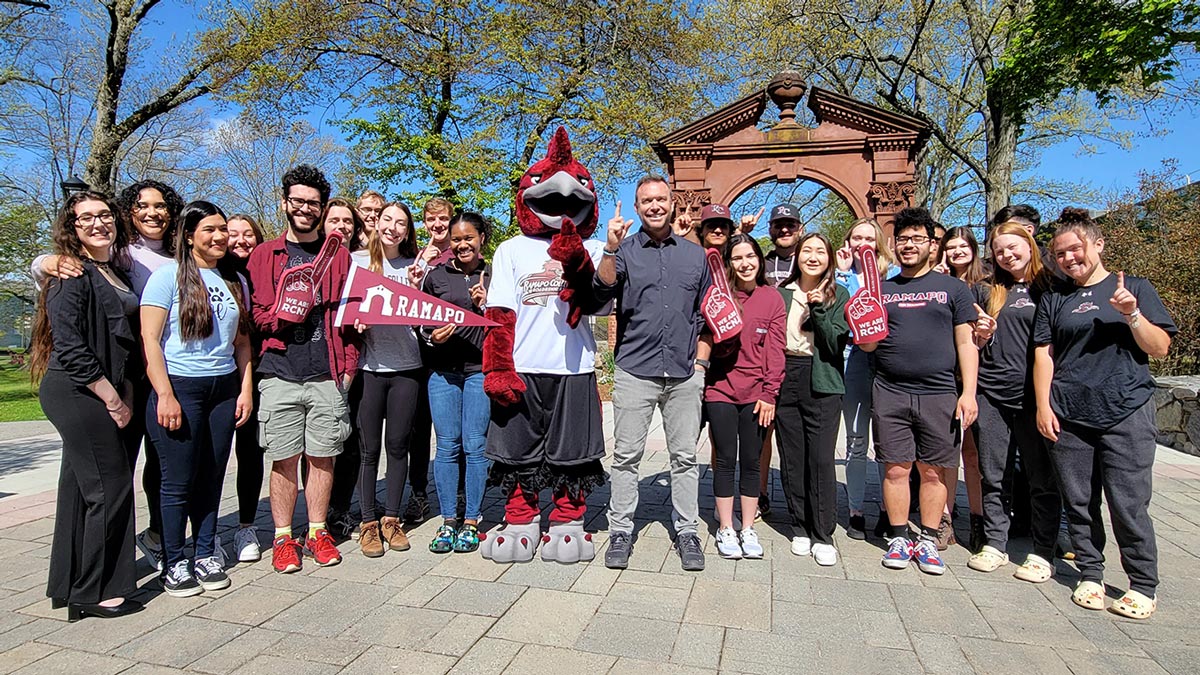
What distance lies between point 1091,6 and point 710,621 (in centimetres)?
1005

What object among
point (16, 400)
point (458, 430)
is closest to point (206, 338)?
point (458, 430)

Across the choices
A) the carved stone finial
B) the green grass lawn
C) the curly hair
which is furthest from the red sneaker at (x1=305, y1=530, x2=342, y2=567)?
the carved stone finial

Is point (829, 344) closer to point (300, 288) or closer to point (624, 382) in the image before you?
point (624, 382)

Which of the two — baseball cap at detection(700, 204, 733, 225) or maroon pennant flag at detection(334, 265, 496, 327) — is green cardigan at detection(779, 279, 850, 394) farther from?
maroon pennant flag at detection(334, 265, 496, 327)

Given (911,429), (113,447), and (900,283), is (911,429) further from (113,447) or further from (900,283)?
(113,447)

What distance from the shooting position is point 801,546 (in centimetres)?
396

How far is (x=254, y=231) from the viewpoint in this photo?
4.09 m

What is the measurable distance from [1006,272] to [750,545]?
2.30 meters

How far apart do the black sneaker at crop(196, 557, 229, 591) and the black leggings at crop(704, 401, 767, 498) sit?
2800 millimetres

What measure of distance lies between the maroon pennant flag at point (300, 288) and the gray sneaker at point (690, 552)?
2.53m

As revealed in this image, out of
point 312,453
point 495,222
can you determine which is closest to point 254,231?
point 312,453

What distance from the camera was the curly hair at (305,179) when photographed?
378cm

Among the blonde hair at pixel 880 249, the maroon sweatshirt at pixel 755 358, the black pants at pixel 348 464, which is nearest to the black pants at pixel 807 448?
the maroon sweatshirt at pixel 755 358

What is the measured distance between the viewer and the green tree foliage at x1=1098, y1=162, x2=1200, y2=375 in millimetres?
10070
